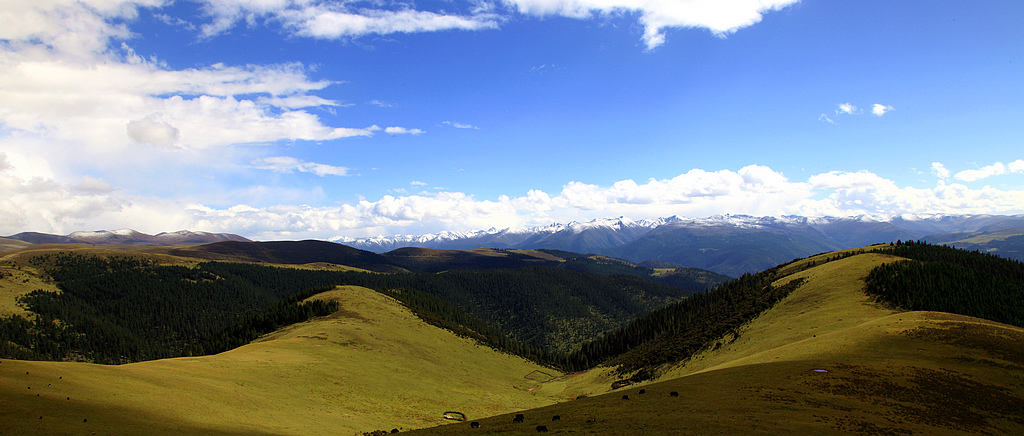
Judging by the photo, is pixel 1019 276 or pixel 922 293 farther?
pixel 1019 276

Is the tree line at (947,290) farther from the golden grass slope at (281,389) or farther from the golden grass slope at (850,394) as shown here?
the golden grass slope at (281,389)

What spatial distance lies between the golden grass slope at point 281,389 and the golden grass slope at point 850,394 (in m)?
16.7

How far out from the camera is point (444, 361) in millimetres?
93562

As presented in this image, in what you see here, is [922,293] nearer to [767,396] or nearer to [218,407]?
[767,396]

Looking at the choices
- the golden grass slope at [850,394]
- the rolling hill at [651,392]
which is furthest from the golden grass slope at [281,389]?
the golden grass slope at [850,394]

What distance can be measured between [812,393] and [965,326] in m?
28.3

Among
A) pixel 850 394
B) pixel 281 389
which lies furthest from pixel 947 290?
pixel 281 389

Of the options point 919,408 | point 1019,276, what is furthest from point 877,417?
point 1019,276

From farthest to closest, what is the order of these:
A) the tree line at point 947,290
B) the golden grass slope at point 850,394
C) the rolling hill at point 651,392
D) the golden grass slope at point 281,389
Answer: the tree line at point 947,290 < the golden grass slope at point 281,389 < the rolling hill at point 651,392 < the golden grass slope at point 850,394

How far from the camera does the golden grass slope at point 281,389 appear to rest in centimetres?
2469

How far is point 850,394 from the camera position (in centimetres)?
2917

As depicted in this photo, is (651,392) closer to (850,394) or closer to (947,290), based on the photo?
(850,394)

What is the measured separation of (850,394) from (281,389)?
173ft

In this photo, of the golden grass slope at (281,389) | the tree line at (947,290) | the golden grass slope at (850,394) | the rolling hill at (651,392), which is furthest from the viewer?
the tree line at (947,290)
